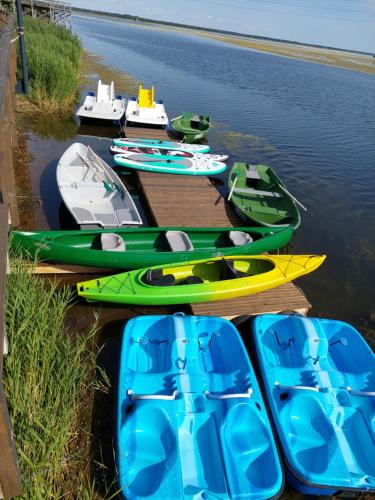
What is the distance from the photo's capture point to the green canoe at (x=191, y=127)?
18562 millimetres

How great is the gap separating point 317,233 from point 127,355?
9148 millimetres

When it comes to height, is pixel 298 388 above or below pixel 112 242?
above

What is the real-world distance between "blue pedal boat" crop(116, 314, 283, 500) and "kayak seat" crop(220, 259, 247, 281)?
5.82ft

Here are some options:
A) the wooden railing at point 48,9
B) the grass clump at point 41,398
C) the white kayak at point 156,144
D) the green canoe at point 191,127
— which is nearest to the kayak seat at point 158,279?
the grass clump at point 41,398

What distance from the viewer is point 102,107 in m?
19.3

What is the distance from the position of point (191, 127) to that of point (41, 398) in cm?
1828

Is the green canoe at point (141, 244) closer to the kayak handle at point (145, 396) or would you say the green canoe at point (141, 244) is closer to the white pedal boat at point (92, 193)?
the white pedal boat at point (92, 193)

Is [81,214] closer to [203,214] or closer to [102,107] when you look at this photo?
[203,214]

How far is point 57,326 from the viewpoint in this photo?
552 cm

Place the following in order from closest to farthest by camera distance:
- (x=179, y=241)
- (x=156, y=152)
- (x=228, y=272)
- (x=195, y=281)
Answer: (x=195, y=281), (x=228, y=272), (x=179, y=241), (x=156, y=152)

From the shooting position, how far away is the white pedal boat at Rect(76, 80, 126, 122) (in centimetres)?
1866

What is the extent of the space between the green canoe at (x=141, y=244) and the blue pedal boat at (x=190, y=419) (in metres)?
2.20

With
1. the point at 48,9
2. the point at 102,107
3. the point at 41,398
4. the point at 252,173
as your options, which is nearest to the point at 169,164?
the point at 252,173

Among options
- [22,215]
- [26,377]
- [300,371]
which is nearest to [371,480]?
[300,371]
